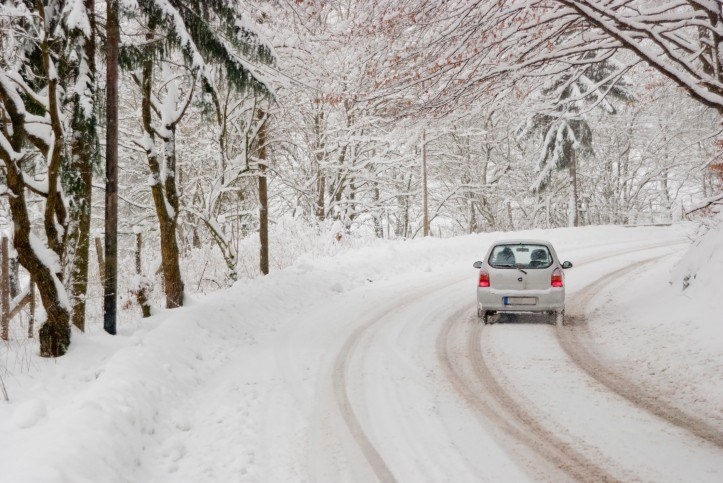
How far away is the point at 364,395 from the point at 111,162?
5495mm

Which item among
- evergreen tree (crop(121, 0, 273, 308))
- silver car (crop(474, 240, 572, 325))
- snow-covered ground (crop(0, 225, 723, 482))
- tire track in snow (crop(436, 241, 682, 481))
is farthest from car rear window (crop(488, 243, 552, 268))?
evergreen tree (crop(121, 0, 273, 308))

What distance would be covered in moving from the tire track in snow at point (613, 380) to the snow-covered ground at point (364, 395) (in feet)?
0.15

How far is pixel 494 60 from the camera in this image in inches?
307

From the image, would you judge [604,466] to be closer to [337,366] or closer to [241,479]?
[241,479]

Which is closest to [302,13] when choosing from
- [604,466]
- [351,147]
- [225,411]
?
[225,411]

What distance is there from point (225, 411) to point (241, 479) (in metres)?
1.59

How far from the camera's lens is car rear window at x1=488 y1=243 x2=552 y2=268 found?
9.76 m

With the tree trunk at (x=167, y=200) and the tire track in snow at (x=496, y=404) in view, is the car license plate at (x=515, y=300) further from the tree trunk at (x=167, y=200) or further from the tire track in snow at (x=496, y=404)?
the tree trunk at (x=167, y=200)

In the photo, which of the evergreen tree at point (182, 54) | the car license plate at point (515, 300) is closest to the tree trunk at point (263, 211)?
the evergreen tree at point (182, 54)

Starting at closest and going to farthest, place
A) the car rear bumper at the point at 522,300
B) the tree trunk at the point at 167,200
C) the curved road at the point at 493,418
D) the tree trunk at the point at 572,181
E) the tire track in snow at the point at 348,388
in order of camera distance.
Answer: the curved road at the point at 493,418
the tire track in snow at the point at 348,388
the car rear bumper at the point at 522,300
the tree trunk at the point at 167,200
the tree trunk at the point at 572,181

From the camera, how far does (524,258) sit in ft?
34.3

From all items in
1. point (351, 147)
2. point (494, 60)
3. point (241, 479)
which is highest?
point (351, 147)

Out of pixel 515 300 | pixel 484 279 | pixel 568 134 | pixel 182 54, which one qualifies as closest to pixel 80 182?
pixel 182 54

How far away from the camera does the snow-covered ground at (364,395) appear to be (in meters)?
4.30
